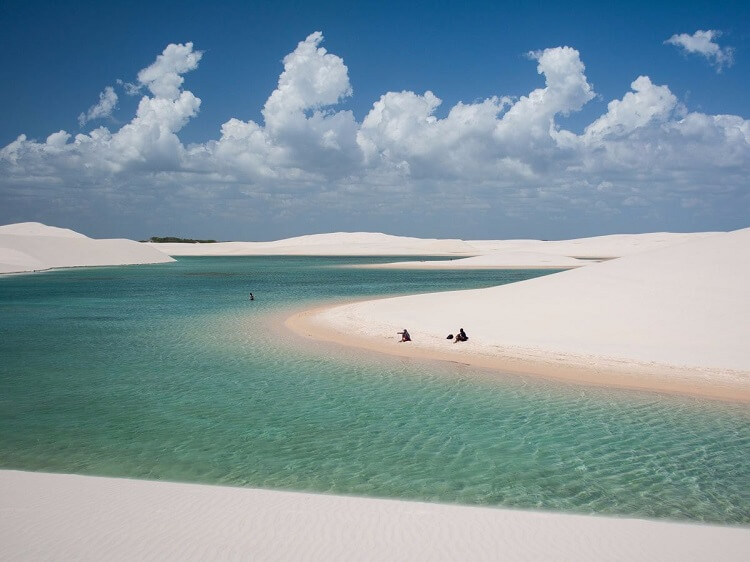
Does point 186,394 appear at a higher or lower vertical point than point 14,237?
lower

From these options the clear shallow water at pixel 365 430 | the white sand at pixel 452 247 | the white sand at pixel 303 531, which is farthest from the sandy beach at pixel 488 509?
the white sand at pixel 452 247

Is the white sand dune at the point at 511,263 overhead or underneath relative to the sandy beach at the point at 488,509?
overhead

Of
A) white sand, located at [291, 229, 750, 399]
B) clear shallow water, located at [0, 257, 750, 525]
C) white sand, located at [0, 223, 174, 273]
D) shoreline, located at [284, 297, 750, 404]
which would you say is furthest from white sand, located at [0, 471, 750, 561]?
white sand, located at [0, 223, 174, 273]

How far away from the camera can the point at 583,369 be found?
1611 cm

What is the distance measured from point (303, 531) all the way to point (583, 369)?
11.6 meters

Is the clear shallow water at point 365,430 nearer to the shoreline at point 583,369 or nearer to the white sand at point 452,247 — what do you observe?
the shoreline at point 583,369

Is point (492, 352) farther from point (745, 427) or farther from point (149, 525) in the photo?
point (149, 525)

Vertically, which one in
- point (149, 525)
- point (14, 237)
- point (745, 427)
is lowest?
point (745, 427)

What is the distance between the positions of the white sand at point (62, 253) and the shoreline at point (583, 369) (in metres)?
66.2

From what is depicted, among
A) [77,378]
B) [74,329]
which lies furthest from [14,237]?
[77,378]

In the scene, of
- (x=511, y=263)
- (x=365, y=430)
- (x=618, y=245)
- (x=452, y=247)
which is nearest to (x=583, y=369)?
(x=365, y=430)

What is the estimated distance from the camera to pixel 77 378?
15438mm

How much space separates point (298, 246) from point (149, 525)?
173 metres

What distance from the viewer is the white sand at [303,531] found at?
5770 mm
